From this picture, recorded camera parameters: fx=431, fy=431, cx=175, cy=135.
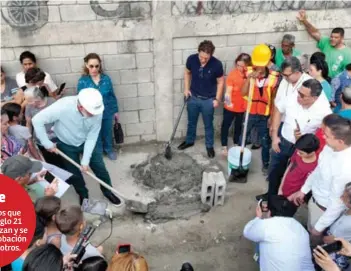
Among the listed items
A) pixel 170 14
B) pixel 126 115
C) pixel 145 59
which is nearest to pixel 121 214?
Result: pixel 126 115

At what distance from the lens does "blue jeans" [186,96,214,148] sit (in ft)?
19.3

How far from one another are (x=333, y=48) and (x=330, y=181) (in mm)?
2981

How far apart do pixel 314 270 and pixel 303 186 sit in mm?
921

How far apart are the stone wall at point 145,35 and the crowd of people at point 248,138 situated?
0.20m

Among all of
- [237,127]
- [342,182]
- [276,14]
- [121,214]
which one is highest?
[276,14]

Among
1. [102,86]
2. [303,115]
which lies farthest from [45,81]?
[303,115]

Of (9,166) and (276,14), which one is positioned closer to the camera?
(9,166)

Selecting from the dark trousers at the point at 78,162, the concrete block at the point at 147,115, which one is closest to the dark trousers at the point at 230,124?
the concrete block at the point at 147,115

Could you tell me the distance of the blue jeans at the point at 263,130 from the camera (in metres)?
5.60

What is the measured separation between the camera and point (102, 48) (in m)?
5.68

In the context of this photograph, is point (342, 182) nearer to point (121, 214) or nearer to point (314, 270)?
point (314, 270)

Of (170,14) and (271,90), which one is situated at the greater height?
(170,14)

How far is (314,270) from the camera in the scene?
348 centimetres

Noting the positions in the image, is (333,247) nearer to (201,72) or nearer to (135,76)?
(201,72)
